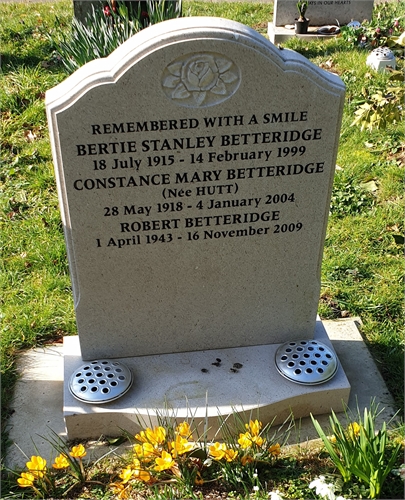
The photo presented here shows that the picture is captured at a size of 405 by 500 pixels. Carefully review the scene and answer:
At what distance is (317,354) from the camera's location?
3.18 meters

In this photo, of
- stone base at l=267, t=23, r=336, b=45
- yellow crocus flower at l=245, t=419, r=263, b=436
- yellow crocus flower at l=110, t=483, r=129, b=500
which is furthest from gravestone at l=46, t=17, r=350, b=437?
stone base at l=267, t=23, r=336, b=45

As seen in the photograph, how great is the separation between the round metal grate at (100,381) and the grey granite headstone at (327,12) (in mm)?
6859

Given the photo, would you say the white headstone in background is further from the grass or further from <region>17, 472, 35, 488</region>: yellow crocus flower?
<region>17, 472, 35, 488</region>: yellow crocus flower

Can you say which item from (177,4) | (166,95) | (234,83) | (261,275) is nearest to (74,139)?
(166,95)

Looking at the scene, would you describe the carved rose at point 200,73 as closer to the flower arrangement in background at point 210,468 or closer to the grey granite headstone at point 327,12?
the flower arrangement in background at point 210,468

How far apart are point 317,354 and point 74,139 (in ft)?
5.45

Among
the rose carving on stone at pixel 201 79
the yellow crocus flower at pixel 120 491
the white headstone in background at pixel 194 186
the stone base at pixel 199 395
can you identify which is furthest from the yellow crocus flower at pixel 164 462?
the rose carving on stone at pixel 201 79

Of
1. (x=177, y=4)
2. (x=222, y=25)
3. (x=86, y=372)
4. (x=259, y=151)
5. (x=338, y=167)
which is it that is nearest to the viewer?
(x=222, y=25)

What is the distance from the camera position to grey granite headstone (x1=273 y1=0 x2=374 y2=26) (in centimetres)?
852

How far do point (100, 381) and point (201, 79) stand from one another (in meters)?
1.55

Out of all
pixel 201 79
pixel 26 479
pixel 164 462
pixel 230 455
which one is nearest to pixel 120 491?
pixel 164 462

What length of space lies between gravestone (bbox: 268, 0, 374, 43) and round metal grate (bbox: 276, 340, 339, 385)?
618 centimetres

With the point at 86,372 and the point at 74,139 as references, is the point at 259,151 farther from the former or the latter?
the point at 86,372

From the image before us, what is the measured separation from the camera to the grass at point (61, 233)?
364cm
